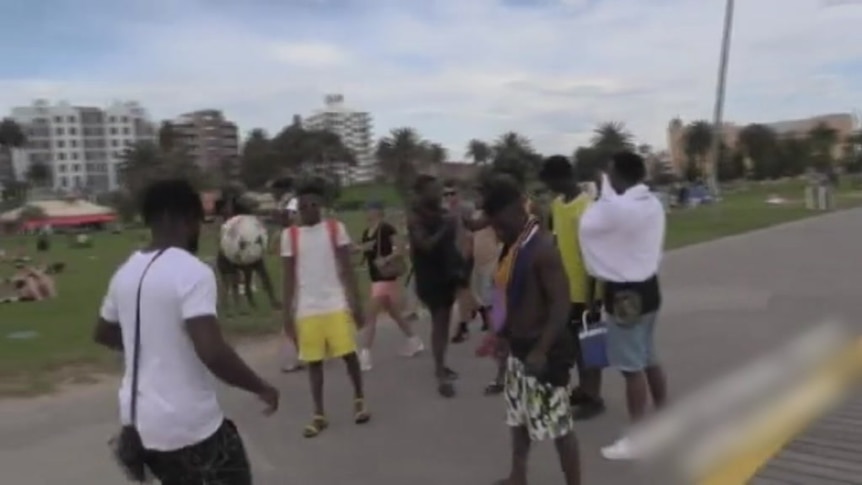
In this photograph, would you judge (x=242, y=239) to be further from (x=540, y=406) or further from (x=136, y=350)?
(x=136, y=350)

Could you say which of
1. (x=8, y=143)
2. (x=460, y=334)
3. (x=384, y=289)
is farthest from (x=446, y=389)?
(x=8, y=143)

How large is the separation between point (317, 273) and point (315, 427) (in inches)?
39.2

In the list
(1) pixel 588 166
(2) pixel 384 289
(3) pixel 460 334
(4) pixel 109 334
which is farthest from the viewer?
(3) pixel 460 334

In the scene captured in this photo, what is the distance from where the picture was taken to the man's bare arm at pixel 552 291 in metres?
4.71

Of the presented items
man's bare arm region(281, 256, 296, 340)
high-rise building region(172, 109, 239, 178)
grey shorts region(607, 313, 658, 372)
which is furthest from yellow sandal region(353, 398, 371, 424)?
high-rise building region(172, 109, 239, 178)

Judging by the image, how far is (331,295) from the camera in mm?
6750

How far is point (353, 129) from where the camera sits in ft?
543

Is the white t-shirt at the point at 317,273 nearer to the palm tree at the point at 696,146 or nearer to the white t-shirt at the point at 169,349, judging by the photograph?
the white t-shirt at the point at 169,349

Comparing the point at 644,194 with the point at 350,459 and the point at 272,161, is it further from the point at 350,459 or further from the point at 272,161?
the point at 272,161

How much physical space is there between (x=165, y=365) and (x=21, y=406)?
16.8 ft

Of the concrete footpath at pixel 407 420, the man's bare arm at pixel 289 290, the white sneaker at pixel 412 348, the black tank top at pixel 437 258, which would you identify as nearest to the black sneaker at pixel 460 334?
the concrete footpath at pixel 407 420

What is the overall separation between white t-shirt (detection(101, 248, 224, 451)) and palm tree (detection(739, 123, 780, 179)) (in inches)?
3660

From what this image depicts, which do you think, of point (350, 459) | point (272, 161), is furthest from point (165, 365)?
point (272, 161)

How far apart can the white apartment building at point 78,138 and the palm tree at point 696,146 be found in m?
87.3
